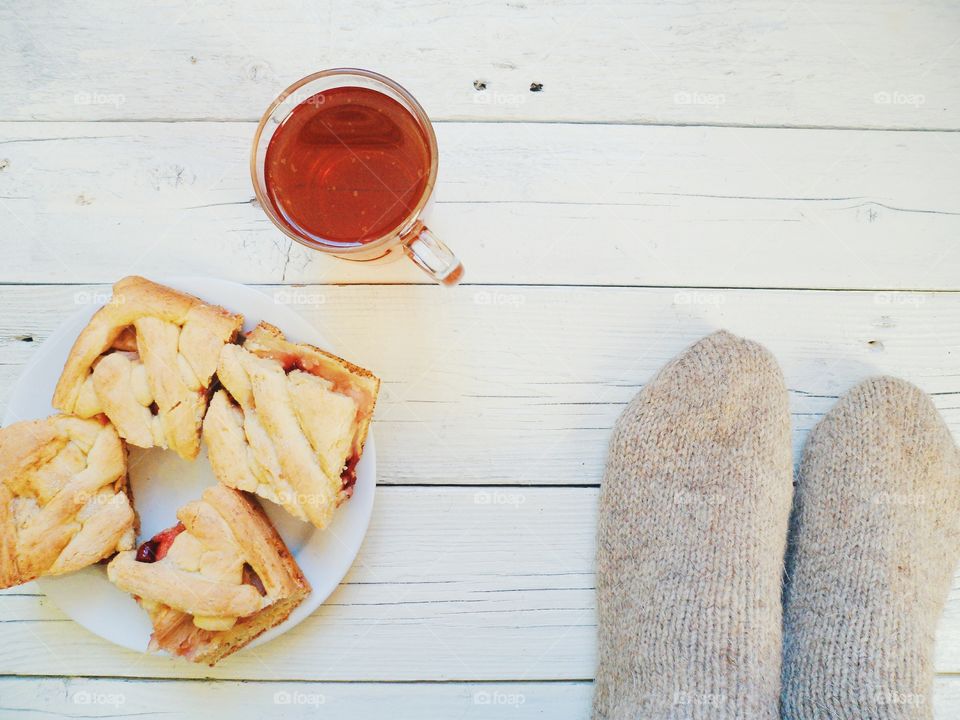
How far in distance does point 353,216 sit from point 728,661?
81 centimetres

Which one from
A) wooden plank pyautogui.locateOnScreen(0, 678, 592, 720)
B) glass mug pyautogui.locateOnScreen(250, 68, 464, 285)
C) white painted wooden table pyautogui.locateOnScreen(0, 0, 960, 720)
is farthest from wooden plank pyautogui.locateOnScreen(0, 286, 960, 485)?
wooden plank pyautogui.locateOnScreen(0, 678, 592, 720)

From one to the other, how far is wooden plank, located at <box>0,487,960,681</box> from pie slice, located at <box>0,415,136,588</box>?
219 millimetres

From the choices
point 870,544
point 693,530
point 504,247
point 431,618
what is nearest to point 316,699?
point 431,618

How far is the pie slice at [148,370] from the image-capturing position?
0.96m

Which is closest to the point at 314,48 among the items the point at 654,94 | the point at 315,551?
the point at 654,94

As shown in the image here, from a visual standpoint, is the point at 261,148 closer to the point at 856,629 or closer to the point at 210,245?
the point at 210,245

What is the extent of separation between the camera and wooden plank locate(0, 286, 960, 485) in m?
1.12

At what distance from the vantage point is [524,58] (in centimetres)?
116

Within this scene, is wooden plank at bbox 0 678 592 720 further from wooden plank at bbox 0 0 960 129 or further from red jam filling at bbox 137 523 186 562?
wooden plank at bbox 0 0 960 129

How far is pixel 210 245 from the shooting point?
3.74ft

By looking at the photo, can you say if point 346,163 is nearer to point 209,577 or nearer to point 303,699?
point 209,577

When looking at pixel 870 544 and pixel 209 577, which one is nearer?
pixel 209 577

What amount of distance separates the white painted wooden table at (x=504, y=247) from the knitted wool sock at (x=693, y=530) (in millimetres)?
49

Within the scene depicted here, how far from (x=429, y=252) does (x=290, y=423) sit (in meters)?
0.28
